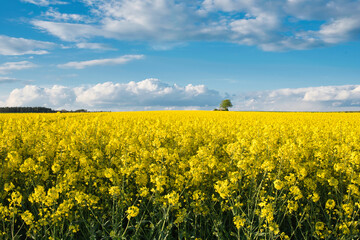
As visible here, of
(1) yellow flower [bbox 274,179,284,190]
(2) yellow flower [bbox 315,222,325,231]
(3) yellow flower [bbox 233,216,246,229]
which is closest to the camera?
(3) yellow flower [bbox 233,216,246,229]

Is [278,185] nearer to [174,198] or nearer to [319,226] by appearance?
[319,226]

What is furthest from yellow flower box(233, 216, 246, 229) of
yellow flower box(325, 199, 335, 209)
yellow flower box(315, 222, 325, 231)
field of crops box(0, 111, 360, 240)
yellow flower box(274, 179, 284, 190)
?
yellow flower box(325, 199, 335, 209)

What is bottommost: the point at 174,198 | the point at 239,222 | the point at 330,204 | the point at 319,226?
the point at 319,226

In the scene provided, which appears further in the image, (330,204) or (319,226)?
(330,204)

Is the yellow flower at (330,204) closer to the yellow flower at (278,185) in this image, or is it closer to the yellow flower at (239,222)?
the yellow flower at (278,185)

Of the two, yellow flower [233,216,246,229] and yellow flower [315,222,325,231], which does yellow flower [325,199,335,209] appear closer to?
yellow flower [315,222,325,231]

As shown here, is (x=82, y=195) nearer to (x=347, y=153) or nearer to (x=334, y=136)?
(x=347, y=153)

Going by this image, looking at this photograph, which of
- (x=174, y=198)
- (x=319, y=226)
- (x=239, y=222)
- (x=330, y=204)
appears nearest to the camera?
(x=174, y=198)

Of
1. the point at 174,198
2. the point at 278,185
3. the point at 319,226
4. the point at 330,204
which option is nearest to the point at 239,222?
the point at 278,185

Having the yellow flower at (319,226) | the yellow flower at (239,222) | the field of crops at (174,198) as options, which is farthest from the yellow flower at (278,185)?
the yellow flower at (319,226)

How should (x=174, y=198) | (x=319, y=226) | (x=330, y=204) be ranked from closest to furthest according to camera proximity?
1. (x=174, y=198)
2. (x=319, y=226)
3. (x=330, y=204)

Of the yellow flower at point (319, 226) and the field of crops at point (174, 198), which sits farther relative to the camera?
the yellow flower at point (319, 226)

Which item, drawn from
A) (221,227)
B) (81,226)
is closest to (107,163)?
(81,226)

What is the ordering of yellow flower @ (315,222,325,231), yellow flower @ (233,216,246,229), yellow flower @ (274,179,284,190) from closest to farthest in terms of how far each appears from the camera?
yellow flower @ (233,216,246,229)
yellow flower @ (274,179,284,190)
yellow flower @ (315,222,325,231)
